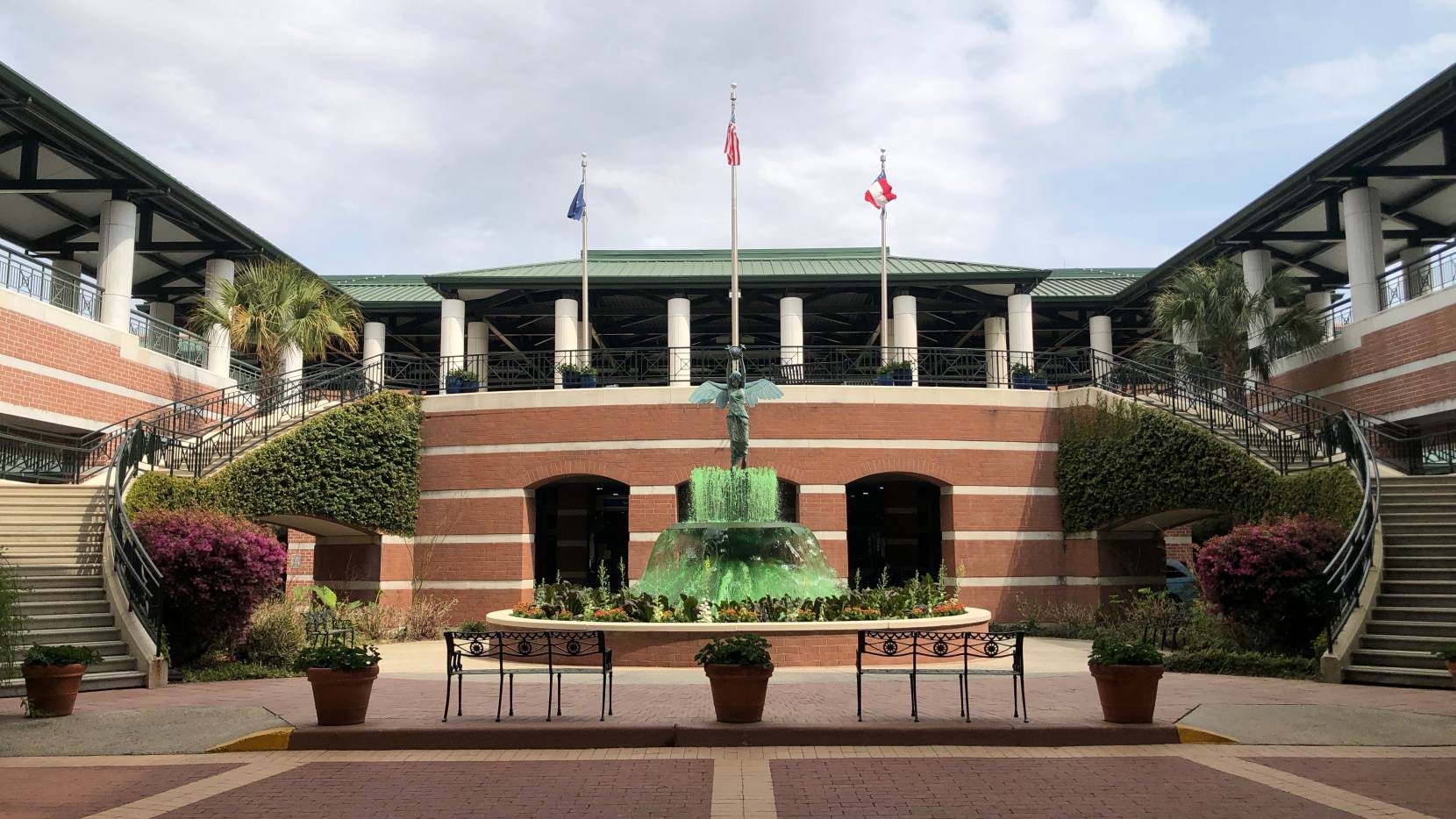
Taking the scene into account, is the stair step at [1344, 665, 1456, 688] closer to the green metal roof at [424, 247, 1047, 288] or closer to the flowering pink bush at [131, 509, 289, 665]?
the flowering pink bush at [131, 509, 289, 665]

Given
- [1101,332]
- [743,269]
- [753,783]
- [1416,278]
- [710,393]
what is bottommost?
[753,783]

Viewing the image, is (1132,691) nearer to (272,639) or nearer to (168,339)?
(272,639)

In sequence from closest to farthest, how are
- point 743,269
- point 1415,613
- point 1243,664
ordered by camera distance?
point 1415,613 → point 1243,664 → point 743,269

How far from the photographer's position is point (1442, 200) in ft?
92.3

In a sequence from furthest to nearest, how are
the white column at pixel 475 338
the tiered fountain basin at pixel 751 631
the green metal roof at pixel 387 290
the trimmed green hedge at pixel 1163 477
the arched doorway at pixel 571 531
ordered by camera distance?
the green metal roof at pixel 387 290 < the white column at pixel 475 338 < the arched doorway at pixel 571 531 < the trimmed green hedge at pixel 1163 477 < the tiered fountain basin at pixel 751 631

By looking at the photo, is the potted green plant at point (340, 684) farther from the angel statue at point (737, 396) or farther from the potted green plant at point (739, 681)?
the angel statue at point (737, 396)

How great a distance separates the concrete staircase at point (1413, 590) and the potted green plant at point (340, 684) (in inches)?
493

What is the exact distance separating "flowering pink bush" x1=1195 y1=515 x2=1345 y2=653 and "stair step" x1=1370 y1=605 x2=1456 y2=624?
0.81 meters

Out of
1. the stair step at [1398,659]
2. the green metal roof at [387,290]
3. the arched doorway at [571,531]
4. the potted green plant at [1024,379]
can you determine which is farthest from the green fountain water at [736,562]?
the green metal roof at [387,290]

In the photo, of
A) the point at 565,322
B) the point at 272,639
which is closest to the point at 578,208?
the point at 565,322

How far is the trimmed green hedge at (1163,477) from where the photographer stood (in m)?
18.8

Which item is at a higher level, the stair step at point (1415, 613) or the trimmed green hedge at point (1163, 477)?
the trimmed green hedge at point (1163, 477)

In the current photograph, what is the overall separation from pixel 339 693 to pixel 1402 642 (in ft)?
44.4

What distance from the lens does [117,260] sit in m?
26.8
